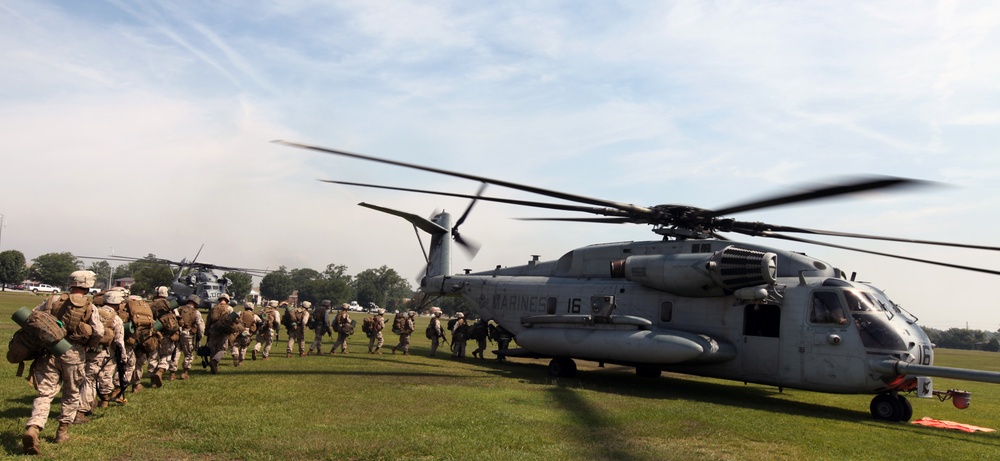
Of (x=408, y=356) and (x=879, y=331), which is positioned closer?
(x=879, y=331)

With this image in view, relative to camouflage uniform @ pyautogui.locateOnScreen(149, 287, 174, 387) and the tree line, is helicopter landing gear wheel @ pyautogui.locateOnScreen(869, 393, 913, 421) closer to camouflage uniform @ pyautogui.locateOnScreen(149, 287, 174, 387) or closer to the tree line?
camouflage uniform @ pyautogui.locateOnScreen(149, 287, 174, 387)

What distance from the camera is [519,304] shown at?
18.7 metres

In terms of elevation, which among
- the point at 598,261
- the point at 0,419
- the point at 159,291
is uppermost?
the point at 598,261

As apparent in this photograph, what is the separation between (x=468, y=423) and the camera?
9531mm

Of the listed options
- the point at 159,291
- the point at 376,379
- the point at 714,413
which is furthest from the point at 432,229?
the point at 714,413

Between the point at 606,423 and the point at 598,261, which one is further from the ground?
the point at 598,261

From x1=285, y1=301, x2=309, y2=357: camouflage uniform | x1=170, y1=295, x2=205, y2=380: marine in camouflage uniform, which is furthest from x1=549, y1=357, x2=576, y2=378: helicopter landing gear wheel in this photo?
x1=170, y1=295, x2=205, y2=380: marine in camouflage uniform

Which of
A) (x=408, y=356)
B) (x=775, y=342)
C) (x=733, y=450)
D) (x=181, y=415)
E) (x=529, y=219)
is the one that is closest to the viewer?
(x=733, y=450)

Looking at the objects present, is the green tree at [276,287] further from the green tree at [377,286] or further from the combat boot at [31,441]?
the combat boot at [31,441]

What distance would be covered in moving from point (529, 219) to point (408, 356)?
814 centimetres

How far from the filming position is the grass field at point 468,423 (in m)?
7.94

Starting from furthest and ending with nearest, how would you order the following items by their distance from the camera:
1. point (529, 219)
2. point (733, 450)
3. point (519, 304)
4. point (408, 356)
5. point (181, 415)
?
point (408, 356)
point (519, 304)
point (529, 219)
point (181, 415)
point (733, 450)

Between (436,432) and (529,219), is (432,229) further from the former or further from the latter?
(436,432)

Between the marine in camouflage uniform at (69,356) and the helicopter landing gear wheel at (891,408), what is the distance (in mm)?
12597
